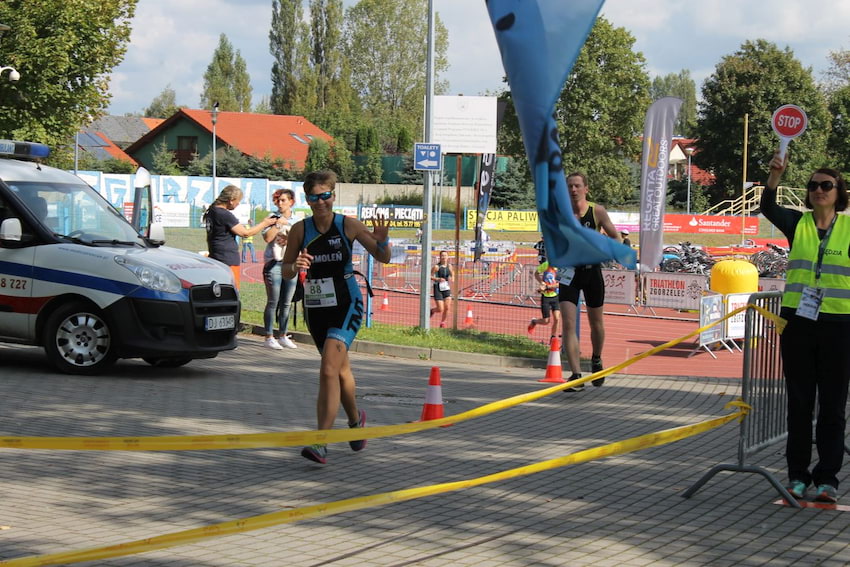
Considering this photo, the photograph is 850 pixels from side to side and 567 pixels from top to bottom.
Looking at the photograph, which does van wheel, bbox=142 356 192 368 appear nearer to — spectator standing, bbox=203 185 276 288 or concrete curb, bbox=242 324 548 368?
spectator standing, bbox=203 185 276 288

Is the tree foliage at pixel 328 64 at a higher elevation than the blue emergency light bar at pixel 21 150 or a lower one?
higher

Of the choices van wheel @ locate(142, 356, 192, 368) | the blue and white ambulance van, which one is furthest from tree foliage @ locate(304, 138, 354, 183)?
the blue and white ambulance van

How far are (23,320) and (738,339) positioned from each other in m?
10.7

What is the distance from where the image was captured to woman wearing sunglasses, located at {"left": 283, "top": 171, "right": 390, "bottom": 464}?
7656 mm

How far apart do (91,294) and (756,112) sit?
76.6 meters

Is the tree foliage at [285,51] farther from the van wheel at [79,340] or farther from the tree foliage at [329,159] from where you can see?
the van wheel at [79,340]

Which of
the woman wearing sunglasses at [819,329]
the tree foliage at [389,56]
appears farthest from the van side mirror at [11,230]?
the tree foliage at [389,56]

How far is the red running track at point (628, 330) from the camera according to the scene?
50.9 feet

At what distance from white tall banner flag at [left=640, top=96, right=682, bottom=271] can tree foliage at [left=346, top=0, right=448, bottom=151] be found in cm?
8158

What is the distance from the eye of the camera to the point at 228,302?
12031mm

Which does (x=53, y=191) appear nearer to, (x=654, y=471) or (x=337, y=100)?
(x=654, y=471)

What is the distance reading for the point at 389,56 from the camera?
108812 millimetres

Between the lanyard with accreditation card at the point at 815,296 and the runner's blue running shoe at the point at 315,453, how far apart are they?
3.27m

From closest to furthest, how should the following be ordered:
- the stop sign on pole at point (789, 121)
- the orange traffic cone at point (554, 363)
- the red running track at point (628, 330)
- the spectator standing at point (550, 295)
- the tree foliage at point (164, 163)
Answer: the stop sign on pole at point (789, 121), the orange traffic cone at point (554, 363), the red running track at point (628, 330), the spectator standing at point (550, 295), the tree foliage at point (164, 163)
